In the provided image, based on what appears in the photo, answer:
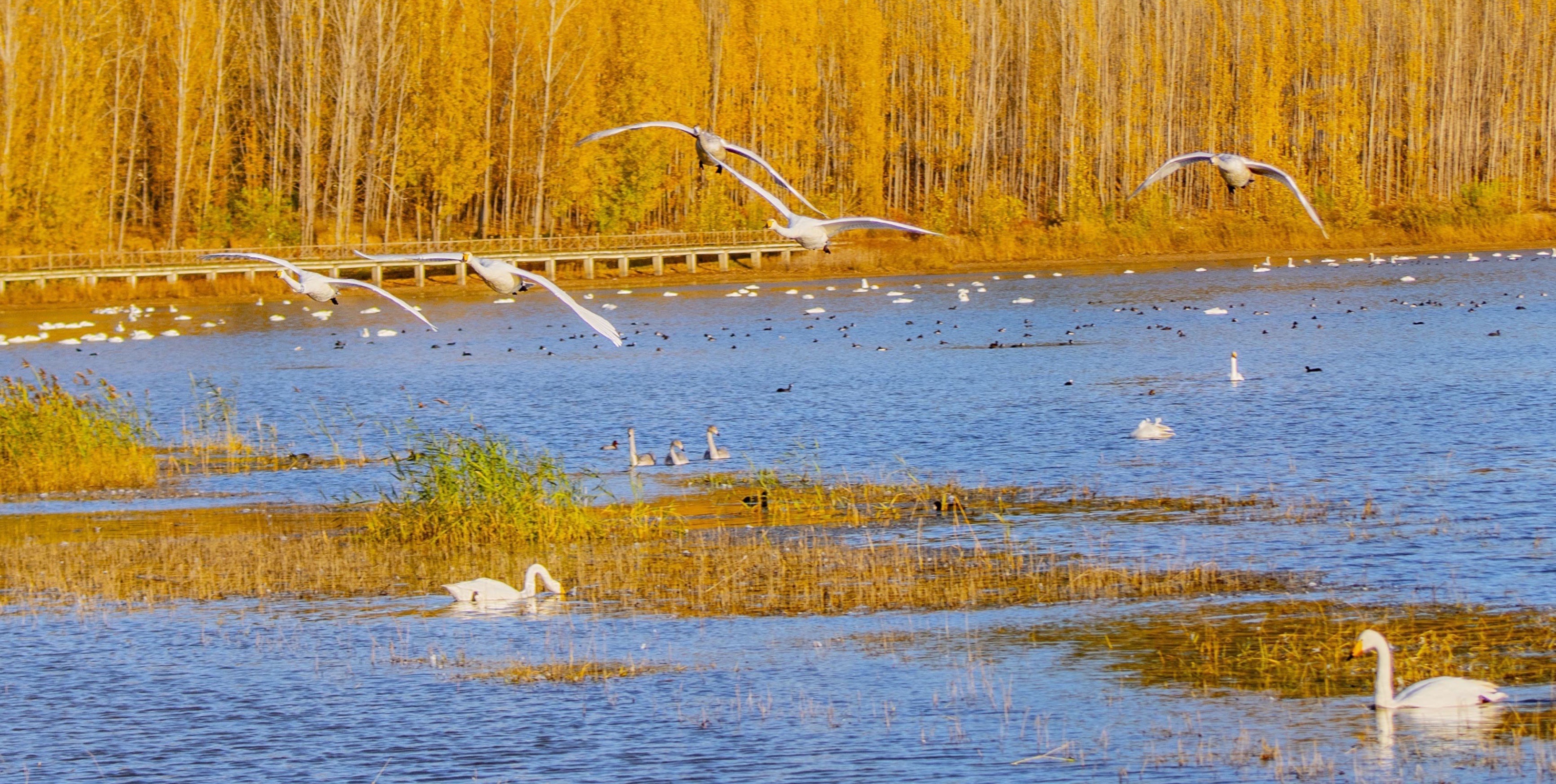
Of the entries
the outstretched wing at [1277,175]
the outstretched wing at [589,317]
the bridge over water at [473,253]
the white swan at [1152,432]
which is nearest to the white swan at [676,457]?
the white swan at [1152,432]

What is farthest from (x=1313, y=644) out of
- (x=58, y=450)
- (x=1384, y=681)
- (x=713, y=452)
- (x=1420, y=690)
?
(x=58, y=450)

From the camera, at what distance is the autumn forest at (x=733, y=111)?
7069 centimetres

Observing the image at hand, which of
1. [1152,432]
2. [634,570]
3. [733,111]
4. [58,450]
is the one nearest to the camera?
[634,570]

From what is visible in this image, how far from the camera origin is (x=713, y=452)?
2545 cm

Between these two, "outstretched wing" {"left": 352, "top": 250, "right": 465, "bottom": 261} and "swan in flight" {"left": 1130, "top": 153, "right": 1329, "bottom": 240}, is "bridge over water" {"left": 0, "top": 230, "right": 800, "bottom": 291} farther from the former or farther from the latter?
"swan in flight" {"left": 1130, "top": 153, "right": 1329, "bottom": 240}

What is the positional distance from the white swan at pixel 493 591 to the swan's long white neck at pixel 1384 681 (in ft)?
22.8

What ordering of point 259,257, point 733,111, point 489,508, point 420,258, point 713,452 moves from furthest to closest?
point 733,111, point 713,452, point 489,508, point 259,257, point 420,258

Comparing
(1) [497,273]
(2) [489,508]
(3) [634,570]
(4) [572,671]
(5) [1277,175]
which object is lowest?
(4) [572,671]

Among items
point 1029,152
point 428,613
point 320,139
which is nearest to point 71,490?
point 428,613

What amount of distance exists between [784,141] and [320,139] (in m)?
19.1

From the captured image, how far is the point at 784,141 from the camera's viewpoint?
3231 inches

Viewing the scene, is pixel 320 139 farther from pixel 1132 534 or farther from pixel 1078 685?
pixel 1078 685

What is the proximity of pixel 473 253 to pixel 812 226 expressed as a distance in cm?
4477

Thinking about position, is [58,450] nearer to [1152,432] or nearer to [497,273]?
[497,273]
